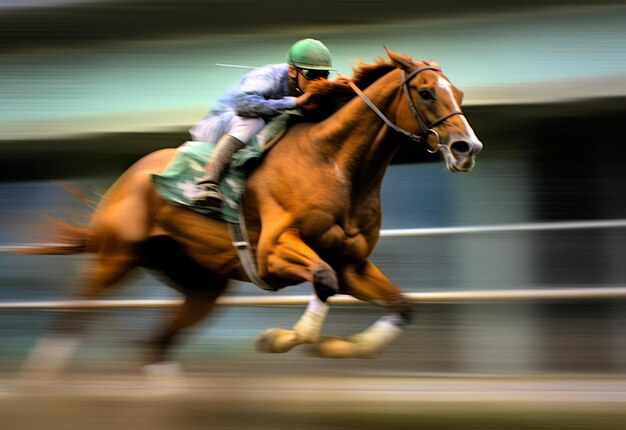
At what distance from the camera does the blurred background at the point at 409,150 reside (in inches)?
304

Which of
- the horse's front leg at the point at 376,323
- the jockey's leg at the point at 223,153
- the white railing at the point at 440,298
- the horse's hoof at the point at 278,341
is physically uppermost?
the jockey's leg at the point at 223,153

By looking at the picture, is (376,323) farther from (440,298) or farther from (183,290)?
(440,298)

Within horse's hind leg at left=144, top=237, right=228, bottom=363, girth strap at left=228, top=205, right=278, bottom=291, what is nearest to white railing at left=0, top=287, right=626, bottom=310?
horse's hind leg at left=144, top=237, right=228, bottom=363

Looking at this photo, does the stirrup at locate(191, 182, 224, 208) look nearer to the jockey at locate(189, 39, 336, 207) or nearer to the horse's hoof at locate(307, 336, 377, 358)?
the jockey at locate(189, 39, 336, 207)

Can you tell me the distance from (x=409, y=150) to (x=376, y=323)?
9.35ft

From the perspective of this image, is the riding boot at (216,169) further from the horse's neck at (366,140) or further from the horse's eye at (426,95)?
the horse's eye at (426,95)

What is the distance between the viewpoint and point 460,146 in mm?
5434

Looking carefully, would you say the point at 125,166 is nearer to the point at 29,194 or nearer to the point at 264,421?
the point at 29,194

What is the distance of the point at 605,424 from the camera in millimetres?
6211

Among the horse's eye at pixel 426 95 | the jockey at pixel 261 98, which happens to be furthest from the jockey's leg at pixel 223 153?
the horse's eye at pixel 426 95

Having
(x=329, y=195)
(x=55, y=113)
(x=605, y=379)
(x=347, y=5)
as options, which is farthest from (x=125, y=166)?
(x=605, y=379)

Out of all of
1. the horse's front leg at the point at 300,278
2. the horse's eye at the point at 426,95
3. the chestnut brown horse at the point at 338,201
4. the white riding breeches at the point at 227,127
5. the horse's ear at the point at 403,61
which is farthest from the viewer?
the white riding breeches at the point at 227,127

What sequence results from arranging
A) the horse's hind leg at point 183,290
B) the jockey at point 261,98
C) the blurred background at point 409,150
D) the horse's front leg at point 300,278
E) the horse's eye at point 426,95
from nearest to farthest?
the horse's front leg at point 300,278 < the horse's eye at point 426,95 < the jockey at point 261,98 < the horse's hind leg at point 183,290 < the blurred background at point 409,150

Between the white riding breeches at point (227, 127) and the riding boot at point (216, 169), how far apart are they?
0.17ft
